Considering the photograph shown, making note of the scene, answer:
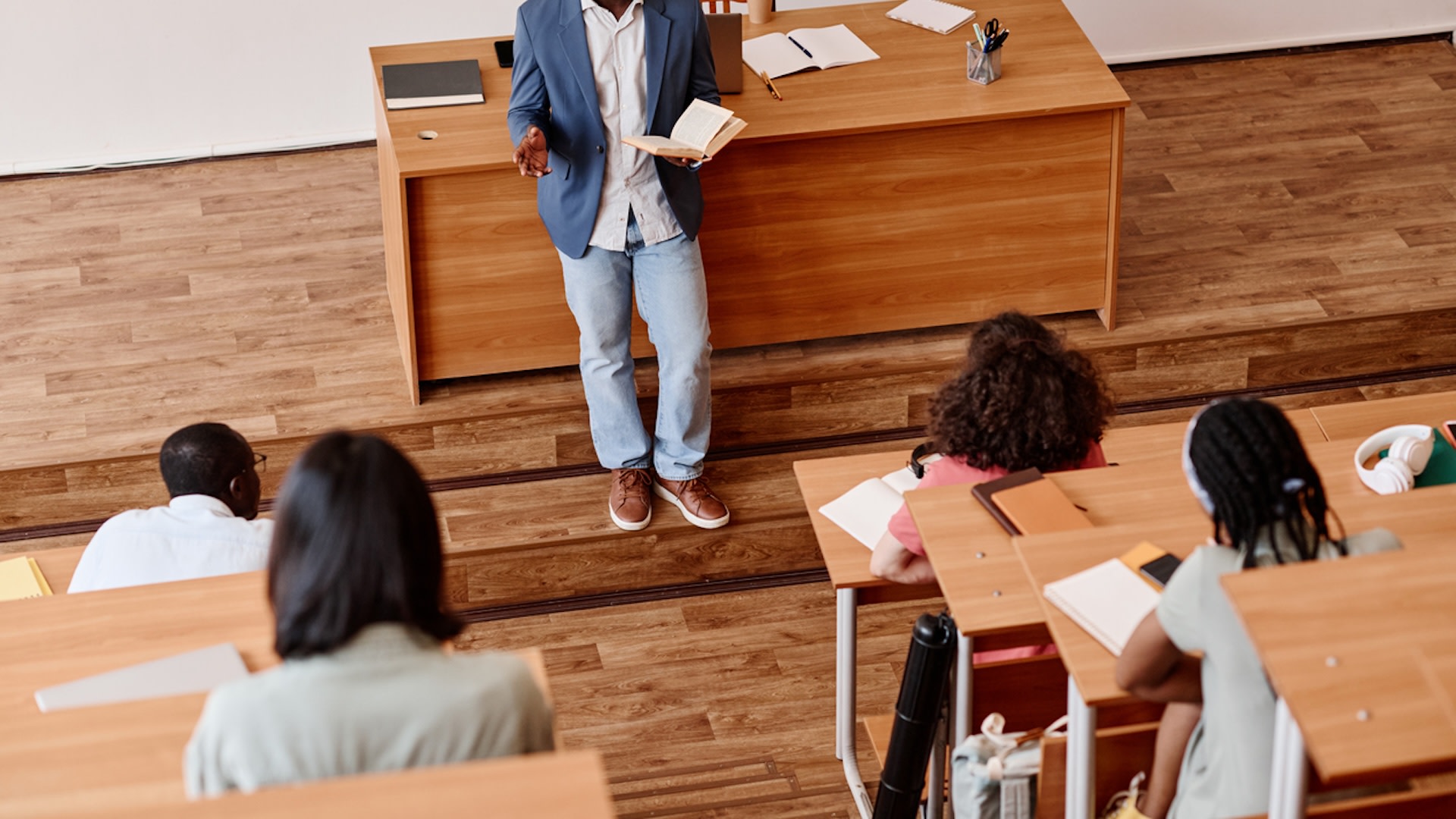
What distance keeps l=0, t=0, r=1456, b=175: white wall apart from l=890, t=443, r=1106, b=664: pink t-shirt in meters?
2.90

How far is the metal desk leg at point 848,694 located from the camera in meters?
2.75

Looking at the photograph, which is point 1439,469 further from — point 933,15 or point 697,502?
point 933,15

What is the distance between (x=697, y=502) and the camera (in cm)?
380

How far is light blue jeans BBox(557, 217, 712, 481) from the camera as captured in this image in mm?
3609

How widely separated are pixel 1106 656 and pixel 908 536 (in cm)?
58

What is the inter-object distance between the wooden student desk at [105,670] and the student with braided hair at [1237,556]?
77 cm

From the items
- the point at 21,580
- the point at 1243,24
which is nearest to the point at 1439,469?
the point at 21,580

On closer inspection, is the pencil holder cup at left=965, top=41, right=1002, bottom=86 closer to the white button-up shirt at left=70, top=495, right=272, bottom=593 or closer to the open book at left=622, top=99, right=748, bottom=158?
the open book at left=622, top=99, right=748, bottom=158

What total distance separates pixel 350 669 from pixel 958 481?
133 cm

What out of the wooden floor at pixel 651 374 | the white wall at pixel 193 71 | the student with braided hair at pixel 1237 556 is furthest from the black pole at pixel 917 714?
the white wall at pixel 193 71

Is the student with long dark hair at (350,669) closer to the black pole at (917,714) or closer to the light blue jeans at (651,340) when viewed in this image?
the black pole at (917,714)

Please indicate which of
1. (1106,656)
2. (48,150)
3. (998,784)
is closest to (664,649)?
(998,784)

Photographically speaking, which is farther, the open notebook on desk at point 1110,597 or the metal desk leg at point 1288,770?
the open notebook on desk at point 1110,597

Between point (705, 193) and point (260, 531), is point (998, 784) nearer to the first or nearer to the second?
point (260, 531)
